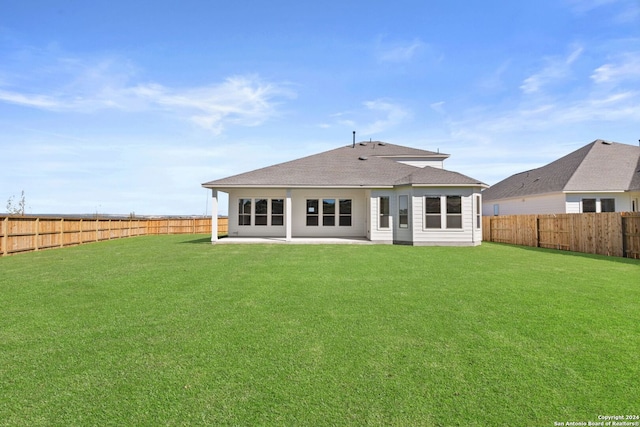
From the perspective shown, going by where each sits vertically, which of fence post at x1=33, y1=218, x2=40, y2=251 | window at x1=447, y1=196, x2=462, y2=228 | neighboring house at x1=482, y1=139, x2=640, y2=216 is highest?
neighboring house at x1=482, y1=139, x2=640, y2=216

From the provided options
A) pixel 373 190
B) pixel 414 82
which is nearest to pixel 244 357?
pixel 373 190

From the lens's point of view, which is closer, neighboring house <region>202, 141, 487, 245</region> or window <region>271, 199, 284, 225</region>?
neighboring house <region>202, 141, 487, 245</region>

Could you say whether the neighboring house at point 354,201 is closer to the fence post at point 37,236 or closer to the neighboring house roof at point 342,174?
the neighboring house roof at point 342,174

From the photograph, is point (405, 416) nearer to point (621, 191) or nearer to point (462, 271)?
point (462, 271)

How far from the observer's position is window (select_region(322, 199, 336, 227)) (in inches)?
701

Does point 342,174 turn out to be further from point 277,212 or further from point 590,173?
point 590,173

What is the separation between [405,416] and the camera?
2.32 metres

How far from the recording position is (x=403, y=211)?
15.2 metres

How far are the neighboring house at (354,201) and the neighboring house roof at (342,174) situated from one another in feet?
0.16

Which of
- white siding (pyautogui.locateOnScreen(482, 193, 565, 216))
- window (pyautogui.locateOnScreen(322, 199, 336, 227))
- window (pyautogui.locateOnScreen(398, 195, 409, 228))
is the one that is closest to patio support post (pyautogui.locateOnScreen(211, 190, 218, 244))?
window (pyautogui.locateOnScreen(322, 199, 336, 227))

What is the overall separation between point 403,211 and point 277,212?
23.8 feet

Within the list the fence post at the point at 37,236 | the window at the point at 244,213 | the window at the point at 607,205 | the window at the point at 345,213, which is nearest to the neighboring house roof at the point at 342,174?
the window at the point at 345,213

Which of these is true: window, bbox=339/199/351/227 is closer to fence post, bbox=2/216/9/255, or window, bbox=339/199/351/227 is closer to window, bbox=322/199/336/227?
window, bbox=322/199/336/227

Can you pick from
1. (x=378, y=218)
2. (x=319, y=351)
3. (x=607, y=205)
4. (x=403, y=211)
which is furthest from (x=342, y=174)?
(x=607, y=205)
